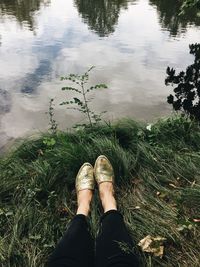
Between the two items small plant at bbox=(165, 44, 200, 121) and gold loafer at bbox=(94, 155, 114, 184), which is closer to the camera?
gold loafer at bbox=(94, 155, 114, 184)

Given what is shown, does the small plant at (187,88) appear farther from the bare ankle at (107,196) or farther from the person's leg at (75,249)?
the person's leg at (75,249)

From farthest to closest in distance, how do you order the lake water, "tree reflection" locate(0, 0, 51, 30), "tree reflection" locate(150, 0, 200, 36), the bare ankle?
"tree reflection" locate(0, 0, 51, 30), "tree reflection" locate(150, 0, 200, 36), the lake water, the bare ankle

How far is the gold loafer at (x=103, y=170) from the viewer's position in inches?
144

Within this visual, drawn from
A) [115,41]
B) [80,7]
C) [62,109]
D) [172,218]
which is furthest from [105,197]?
[80,7]

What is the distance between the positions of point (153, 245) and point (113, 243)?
0.43 meters

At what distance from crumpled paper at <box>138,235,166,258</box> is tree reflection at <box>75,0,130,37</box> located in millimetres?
10959

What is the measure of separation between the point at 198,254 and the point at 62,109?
15.3ft

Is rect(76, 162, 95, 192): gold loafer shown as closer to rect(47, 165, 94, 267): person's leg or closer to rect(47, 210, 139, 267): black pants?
rect(47, 165, 94, 267): person's leg

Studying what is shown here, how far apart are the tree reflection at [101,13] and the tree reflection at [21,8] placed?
2.86 meters

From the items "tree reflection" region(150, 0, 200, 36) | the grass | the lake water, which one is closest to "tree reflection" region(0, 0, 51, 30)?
the lake water

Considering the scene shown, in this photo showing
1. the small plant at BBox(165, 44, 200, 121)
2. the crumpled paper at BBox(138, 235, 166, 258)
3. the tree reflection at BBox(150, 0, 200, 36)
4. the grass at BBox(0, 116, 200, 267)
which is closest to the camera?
the crumpled paper at BBox(138, 235, 166, 258)

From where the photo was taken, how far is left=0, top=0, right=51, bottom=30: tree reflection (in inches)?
645

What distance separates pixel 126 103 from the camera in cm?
715

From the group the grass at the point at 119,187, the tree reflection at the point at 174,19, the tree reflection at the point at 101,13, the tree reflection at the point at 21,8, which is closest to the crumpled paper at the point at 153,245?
the grass at the point at 119,187
